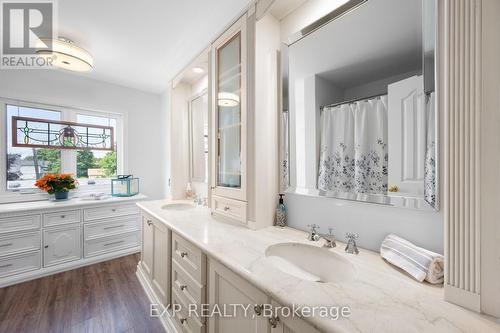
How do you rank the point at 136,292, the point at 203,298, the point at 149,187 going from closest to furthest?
1. the point at 203,298
2. the point at 136,292
3. the point at 149,187

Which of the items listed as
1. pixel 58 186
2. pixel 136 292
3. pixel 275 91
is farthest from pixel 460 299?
pixel 58 186

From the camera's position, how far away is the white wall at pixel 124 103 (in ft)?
8.05

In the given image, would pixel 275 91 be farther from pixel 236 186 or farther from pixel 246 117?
pixel 236 186

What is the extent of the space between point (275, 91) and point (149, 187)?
2833 millimetres

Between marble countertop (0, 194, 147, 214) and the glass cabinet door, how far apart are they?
Answer: 1.87 m

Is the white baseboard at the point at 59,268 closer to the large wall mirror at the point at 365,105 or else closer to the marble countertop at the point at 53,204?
Answer: the marble countertop at the point at 53,204

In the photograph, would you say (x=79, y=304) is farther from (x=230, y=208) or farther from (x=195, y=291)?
(x=230, y=208)

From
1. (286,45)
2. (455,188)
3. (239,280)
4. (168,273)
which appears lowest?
(168,273)

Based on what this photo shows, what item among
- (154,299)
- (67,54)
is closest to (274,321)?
(154,299)

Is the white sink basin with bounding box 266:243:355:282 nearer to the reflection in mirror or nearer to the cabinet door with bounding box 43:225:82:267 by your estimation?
the reflection in mirror

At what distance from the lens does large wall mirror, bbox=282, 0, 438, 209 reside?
34.7 inches

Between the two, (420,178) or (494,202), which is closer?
(494,202)

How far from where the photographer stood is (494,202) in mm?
588

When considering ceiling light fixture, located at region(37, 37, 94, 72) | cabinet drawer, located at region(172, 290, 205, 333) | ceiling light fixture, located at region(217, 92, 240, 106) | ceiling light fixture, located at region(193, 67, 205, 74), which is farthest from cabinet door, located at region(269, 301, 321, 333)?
ceiling light fixture, located at region(37, 37, 94, 72)
